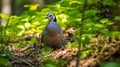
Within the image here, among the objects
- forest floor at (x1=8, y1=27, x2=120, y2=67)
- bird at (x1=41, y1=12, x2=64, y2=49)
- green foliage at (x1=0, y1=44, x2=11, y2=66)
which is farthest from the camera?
bird at (x1=41, y1=12, x2=64, y2=49)

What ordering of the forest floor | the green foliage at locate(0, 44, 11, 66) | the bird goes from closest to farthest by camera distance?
the green foliage at locate(0, 44, 11, 66) → the forest floor → the bird

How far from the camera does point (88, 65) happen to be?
15.0 feet

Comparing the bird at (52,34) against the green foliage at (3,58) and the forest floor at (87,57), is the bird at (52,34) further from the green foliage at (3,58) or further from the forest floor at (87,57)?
the green foliage at (3,58)

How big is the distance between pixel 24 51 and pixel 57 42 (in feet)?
2.47

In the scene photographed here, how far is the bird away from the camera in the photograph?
19.9 ft

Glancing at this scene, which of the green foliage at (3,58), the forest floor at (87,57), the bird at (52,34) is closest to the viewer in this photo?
the green foliage at (3,58)

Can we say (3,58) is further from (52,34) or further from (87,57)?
(52,34)

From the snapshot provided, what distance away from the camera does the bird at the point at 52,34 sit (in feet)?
19.9

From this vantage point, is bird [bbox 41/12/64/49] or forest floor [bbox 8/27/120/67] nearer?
forest floor [bbox 8/27/120/67]

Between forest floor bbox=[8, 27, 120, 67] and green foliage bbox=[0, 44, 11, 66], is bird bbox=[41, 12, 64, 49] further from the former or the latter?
green foliage bbox=[0, 44, 11, 66]

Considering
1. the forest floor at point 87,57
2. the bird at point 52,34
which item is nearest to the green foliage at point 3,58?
the forest floor at point 87,57

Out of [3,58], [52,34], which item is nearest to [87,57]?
[3,58]

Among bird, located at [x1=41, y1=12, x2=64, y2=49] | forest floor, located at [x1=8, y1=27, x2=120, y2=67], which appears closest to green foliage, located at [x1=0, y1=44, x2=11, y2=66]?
forest floor, located at [x1=8, y1=27, x2=120, y2=67]

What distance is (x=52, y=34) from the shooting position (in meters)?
6.10
